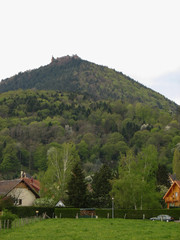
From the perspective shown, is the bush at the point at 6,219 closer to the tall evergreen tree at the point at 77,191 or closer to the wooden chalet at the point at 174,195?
the tall evergreen tree at the point at 77,191

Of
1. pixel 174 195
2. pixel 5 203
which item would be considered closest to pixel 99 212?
pixel 5 203

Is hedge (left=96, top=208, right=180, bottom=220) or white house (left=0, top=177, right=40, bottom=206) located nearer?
hedge (left=96, top=208, right=180, bottom=220)

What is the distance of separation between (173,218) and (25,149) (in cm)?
14100

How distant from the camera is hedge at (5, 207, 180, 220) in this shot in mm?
51778

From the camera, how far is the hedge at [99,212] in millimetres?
51778

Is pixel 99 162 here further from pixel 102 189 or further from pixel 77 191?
pixel 77 191

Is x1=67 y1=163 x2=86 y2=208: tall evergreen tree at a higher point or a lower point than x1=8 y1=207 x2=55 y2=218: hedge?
higher

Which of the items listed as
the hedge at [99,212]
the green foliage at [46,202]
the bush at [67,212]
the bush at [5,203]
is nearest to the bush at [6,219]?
the bush at [5,203]

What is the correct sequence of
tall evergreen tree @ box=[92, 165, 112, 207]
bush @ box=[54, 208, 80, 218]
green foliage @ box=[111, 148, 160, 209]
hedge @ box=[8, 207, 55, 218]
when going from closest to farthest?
bush @ box=[54, 208, 80, 218], hedge @ box=[8, 207, 55, 218], green foliage @ box=[111, 148, 160, 209], tall evergreen tree @ box=[92, 165, 112, 207]

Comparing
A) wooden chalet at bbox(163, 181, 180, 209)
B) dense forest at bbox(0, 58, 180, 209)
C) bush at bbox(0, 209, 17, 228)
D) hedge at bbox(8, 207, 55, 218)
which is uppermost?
dense forest at bbox(0, 58, 180, 209)

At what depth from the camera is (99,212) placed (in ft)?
183

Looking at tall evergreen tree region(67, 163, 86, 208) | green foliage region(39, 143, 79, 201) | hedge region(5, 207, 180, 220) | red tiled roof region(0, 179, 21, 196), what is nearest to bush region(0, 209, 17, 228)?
hedge region(5, 207, 180, 220)

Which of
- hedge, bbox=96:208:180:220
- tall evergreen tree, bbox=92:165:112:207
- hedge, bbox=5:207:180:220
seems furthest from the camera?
tall evergreen tree, bbox=92:165:112:207

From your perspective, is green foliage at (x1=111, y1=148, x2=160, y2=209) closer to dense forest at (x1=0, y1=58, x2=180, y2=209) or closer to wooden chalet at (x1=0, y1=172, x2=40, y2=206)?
dense forest at (x1=0, y1=58, x2=180, y2=209)
